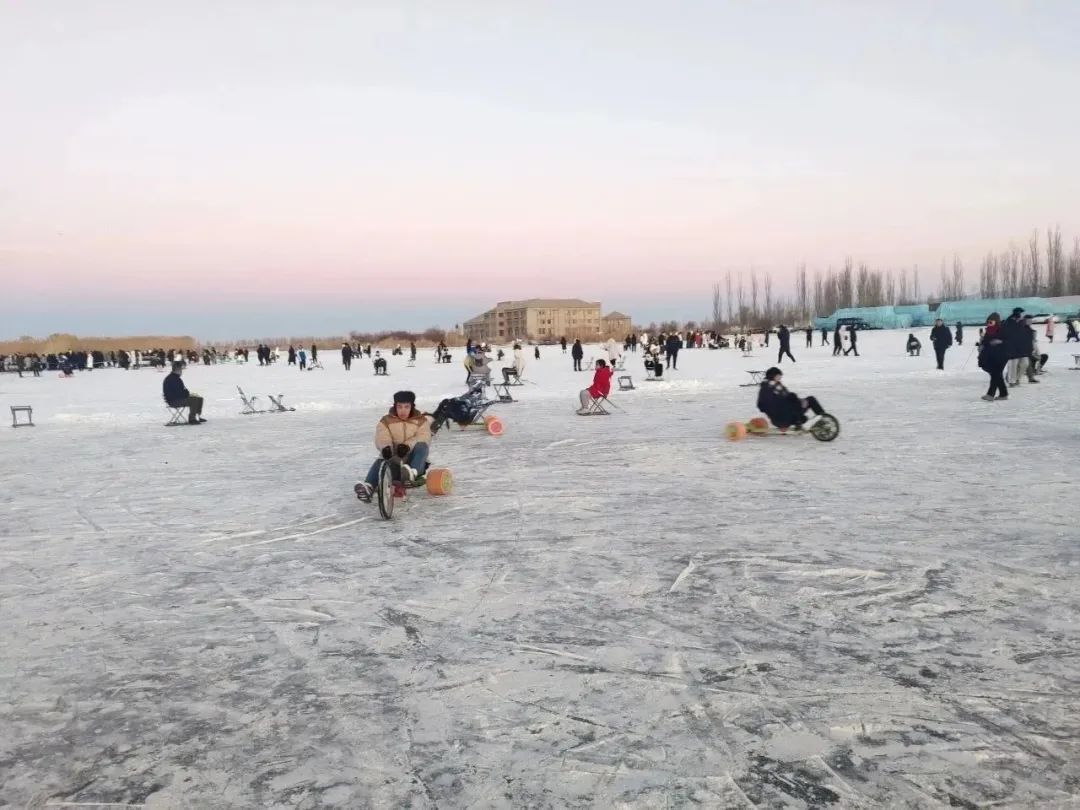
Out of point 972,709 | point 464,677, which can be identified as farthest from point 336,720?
point 972,709

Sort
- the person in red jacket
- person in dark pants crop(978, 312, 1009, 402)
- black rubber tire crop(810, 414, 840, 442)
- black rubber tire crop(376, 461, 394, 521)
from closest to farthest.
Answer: black rubber tire crop(376, 461, 394, 521) → black rubber tire crop(810, 414, 840, 442) → person in dark pants crop(978, 312, 1009, 402) → the person in red jacket

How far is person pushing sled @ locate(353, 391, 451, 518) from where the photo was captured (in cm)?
655

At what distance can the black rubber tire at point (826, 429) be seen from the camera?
976cm

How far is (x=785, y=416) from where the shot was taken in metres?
10.0

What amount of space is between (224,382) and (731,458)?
977 inches

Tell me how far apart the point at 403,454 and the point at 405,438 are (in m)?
0.17

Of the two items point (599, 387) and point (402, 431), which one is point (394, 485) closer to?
point (402, 431)

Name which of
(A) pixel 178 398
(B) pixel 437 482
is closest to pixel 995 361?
(B) pixel 437 482

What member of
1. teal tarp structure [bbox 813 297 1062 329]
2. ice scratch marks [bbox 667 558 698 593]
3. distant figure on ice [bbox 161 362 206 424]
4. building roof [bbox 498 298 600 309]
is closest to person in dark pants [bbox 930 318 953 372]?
ice scratch marks [bbox 667 558 698 593]

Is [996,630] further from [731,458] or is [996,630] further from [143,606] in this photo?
[731,458]

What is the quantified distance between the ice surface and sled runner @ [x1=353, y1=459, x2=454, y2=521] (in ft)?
0.66

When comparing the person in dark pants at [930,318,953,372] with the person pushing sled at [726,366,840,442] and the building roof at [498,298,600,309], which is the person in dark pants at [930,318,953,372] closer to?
the person pushing sled at [726,366,840,442]

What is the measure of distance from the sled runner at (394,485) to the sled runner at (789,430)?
15.3ft

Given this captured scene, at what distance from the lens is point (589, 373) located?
2730 centimetres
